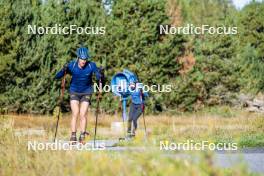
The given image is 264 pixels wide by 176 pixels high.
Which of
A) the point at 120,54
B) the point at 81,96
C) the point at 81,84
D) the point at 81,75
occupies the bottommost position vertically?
the point at 81,96

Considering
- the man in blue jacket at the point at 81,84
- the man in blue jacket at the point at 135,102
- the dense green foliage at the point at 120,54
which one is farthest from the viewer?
the dense green foliage at the point at 120,54

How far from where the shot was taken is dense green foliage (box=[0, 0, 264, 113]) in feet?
132

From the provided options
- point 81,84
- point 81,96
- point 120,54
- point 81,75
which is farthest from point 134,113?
point 120,54

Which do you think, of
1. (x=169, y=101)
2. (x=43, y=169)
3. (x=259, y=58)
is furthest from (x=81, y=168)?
(x=259, y=58)

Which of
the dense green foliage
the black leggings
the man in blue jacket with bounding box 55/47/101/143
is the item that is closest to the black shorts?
the man in blue jacket with bounding box 55/47/101/143

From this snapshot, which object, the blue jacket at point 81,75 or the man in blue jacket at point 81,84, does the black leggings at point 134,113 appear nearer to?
the man in blue jacket at point 81,84

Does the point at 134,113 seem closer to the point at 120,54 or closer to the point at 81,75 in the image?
the point at 81,75

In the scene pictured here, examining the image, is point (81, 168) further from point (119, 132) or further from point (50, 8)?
point (50, 8)

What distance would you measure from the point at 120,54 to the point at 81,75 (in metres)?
31.3

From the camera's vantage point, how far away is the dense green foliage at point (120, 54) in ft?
132

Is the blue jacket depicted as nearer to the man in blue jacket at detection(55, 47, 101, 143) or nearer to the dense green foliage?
the man in blue jacket at detection(55, 47, 101, 143)

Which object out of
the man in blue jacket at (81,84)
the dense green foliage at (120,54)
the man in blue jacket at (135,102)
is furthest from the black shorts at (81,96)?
the dense green foliage at (120,54)

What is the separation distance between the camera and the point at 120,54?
4519 centimetres

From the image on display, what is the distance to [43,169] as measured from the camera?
310 inches
